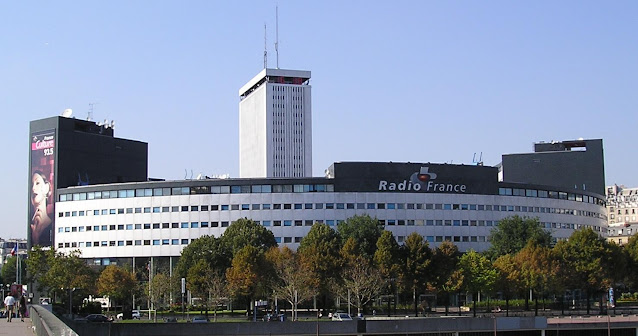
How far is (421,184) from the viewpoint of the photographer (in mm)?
147375

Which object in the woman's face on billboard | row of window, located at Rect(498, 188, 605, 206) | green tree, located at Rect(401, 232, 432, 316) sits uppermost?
the woman's face on billboard

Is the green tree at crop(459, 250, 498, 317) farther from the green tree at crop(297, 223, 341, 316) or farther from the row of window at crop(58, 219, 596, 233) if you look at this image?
the row of window at crop(58, 219, 596, 233)

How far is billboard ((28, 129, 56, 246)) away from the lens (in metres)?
169

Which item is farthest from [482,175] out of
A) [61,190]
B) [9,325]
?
[9,325]

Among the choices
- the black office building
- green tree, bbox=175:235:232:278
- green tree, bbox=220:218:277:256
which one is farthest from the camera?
the black office building

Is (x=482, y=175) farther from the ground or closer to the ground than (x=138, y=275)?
farther from the ground

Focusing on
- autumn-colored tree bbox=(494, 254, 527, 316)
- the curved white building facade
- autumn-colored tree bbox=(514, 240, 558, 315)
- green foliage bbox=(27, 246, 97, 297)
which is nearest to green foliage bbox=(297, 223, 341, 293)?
autumn-colored tree bbox=(494, 254, 527, 316)

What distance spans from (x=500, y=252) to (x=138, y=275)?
59.4 m

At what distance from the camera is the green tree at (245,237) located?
119812 millimetres

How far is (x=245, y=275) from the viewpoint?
105 m

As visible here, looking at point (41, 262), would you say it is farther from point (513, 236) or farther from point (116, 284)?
point (513, 236)

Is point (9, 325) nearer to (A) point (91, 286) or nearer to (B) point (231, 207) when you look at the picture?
(A) point (91, 286)

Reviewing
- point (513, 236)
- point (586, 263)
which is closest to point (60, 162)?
point (513, 236)

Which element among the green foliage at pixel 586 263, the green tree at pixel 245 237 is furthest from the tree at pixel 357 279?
the green foliage at pixel 586 263
